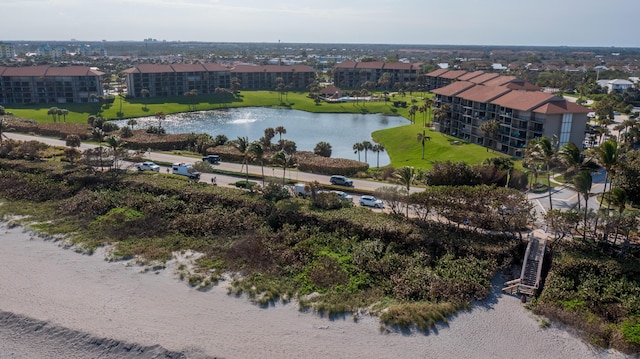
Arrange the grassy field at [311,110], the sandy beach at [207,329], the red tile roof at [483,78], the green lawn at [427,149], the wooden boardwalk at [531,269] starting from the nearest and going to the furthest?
1. the sandy beach at [207,329]
2. the wooden boardwalk at [531,269]
3. the green lawn at [427,149]
4. the grassy field at [311,110]
5. the red tile roof at [483,78]

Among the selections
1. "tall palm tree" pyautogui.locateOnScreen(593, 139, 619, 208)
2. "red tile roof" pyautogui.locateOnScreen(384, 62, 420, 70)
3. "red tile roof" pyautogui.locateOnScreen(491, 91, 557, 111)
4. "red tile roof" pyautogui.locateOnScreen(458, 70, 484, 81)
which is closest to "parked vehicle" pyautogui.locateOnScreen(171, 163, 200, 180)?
"tall palm tree" pyautogui.locateOnScreen(593, 139, 619, 208)

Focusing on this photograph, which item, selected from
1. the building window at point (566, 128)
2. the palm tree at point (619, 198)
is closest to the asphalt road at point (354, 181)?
the palm tree at point (619, 198)

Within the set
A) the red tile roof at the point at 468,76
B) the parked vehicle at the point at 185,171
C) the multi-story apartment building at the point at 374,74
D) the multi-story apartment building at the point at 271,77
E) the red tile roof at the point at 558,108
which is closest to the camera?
the parked vehicle at the point at 185,171

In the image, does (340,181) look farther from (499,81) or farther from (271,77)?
(271,77)

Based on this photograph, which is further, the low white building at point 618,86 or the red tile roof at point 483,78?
the low white building at point 618,86

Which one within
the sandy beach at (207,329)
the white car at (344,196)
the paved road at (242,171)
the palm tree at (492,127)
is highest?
the palm tree at (492,127)

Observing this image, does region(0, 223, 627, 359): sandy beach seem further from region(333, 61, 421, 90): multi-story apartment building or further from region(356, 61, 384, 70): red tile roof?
region(356, 61, 384, 70): red tile roof

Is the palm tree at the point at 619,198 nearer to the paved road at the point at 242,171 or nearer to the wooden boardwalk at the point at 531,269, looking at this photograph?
the wooden boardwalk at the point at 531,269

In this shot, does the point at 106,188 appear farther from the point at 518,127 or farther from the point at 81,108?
the point at 81,108
